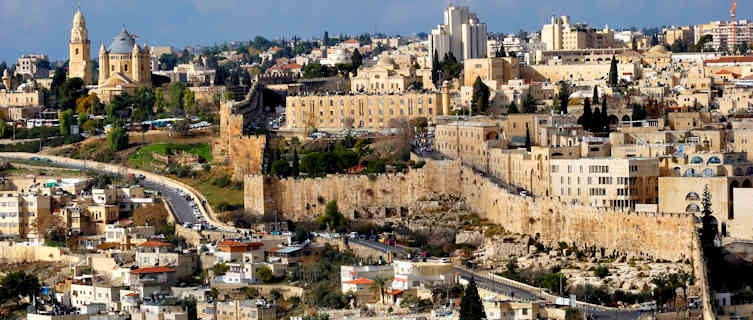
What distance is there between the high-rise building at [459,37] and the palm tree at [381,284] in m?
48.9

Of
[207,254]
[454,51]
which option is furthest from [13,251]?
[454,51]

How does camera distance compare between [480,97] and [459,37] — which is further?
[459,37]

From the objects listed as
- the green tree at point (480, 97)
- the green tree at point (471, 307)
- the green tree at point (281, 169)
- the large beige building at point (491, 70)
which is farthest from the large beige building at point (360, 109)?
the green tree at point (471, 307)

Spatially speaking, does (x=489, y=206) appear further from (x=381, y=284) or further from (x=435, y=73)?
(x=435, y=73)

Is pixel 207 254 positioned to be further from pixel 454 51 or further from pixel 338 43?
pixel 338 43

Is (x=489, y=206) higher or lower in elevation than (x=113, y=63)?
lower

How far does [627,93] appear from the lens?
2953 inches

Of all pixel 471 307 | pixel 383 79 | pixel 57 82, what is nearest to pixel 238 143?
pixel 383 79

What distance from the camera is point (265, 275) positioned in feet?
182

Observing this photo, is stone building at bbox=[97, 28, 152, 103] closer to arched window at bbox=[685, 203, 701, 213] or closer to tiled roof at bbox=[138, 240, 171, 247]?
tiled roof at bbox=[138, 240, 171, 247]

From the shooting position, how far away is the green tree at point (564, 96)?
73.4 metres

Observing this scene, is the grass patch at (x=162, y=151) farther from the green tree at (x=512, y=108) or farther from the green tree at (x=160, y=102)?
the green tree at (x=512, y=108)

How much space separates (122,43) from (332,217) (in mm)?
38491

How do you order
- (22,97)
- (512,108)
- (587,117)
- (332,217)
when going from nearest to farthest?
(332,217), (587,117), (512,108), (22,97)
